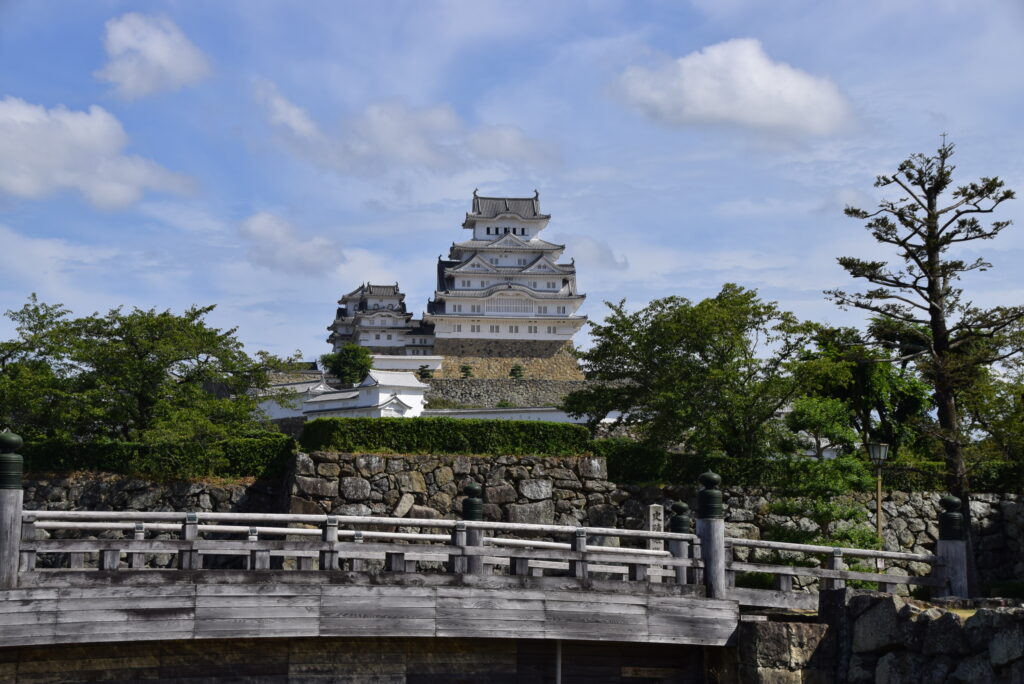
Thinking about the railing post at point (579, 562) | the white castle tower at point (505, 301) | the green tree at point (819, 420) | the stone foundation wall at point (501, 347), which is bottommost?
the railing post at point (579, 562)

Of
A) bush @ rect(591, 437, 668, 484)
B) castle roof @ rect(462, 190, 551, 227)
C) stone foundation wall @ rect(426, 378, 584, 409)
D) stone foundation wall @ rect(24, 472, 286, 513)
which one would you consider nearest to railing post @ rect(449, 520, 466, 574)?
bush @ rect(591, 437, 668, 484)

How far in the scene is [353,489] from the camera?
23969 millimetres

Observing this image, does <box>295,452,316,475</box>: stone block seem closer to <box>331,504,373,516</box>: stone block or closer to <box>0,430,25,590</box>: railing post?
<box>331,504,373,516</box>: stone block

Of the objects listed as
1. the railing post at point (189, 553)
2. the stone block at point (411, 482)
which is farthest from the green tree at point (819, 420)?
the railing post at point (189, 553)

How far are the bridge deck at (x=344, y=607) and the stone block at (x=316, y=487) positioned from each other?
1103 cm

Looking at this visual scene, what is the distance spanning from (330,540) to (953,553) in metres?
8.20

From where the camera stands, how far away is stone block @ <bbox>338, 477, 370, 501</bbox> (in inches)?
942

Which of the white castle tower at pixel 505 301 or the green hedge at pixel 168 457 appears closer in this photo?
the green hedge at pixel 168 457

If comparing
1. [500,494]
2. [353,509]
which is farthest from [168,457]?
[500,494]

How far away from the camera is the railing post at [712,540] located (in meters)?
14.1

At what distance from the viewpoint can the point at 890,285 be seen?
71.8ft

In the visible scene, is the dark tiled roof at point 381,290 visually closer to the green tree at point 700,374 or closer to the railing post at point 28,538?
the green tree at point 700,374

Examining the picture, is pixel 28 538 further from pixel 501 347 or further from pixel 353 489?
pixel 501 347

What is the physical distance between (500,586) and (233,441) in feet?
46.4
